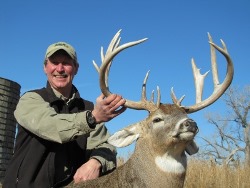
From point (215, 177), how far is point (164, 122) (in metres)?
4.87

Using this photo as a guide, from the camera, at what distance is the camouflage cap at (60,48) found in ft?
18.7

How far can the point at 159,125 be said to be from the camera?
201 inches

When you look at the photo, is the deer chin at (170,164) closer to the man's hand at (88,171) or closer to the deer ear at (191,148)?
the deer ear at (191,148)

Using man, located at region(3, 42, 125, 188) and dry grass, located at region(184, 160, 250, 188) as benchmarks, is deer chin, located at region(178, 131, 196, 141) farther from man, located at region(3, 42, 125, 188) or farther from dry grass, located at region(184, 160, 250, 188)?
dry grass, located at region(184, 160, 250, 188)

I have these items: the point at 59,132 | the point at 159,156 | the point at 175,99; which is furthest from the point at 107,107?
the point at 175,99

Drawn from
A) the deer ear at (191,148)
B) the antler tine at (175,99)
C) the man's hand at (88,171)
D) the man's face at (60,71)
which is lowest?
the man's hand at (88,171)

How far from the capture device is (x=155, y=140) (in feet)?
16.6

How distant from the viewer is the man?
15.8 feet

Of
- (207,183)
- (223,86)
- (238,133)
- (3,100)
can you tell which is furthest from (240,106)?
(223,86)

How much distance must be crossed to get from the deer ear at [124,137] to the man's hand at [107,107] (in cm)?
62

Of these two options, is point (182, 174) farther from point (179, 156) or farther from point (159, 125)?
point (159, 125)

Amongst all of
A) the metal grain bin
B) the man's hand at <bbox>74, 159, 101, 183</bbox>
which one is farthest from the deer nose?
the metal grain bin

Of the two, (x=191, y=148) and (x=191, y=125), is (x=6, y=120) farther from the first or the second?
(x=191, y=125)

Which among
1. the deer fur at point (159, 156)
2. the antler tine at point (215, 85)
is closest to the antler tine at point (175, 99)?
the antler tine at point (215, 85)
